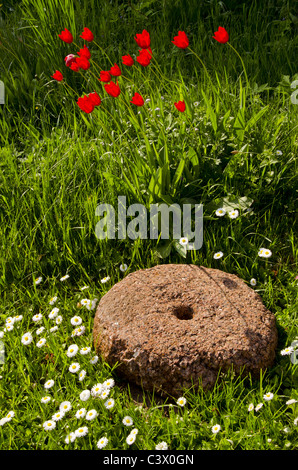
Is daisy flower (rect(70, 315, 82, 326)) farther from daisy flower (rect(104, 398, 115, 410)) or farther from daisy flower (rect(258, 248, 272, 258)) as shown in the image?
daisy flower (rect(258, 248, 272, 258))

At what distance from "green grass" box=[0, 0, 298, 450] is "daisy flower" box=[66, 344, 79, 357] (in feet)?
0.16

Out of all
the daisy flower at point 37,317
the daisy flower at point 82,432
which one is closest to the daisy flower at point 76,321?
the daisy flower at point 37,317

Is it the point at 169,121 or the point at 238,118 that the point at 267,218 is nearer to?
the point at 238,118

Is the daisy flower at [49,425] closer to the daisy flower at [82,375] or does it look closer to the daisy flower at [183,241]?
the daisy flower at [82,375]

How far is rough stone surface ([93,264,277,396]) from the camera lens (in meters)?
1.97

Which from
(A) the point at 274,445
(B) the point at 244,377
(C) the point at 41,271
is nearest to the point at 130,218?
(C) the point at 41,271

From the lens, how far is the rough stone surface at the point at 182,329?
1970 millimetres

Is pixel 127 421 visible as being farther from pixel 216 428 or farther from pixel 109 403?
pixel 216 428

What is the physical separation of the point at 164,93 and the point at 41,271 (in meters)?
1.59

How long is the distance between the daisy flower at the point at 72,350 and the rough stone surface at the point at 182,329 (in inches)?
3.7

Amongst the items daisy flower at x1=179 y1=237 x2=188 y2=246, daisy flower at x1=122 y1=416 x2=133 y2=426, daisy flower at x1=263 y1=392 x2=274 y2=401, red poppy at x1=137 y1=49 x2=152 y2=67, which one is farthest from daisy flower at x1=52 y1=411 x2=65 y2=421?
red poppy at x1=137 y1=49 x2=152 y2=67

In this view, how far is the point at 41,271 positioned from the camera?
8.75ft

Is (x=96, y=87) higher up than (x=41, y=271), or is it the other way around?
(x=96, y=87)

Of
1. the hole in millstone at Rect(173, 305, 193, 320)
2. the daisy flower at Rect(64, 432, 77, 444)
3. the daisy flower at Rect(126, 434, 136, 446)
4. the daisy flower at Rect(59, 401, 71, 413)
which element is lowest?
the daisy flower at Rect(64, 432, 77, 444)
